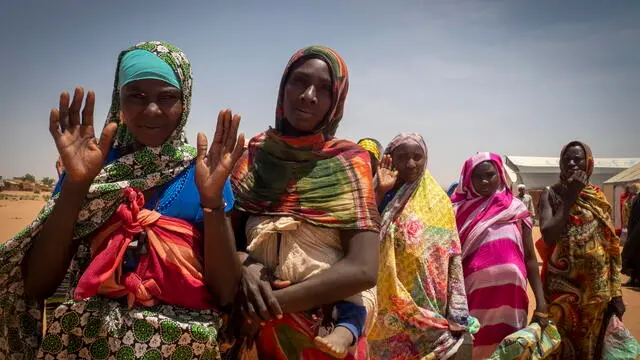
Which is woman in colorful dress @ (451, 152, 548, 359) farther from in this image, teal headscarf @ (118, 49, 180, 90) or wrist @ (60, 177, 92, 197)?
wrist @ (60, 177, 92, 197)

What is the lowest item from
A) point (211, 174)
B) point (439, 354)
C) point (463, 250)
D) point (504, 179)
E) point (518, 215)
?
point (439, 354)

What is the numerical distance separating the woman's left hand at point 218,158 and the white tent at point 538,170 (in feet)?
106

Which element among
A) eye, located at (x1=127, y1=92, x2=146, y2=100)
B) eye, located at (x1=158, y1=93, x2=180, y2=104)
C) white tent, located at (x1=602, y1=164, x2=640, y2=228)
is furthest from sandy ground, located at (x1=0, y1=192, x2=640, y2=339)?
eye, located at (x1=127, y1=92, x2=146, y2=100)

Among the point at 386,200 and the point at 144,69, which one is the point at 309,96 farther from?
the point at 386,200

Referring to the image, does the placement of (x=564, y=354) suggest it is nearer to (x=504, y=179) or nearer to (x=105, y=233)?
(x=504, y=179)

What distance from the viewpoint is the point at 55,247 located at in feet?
6.26

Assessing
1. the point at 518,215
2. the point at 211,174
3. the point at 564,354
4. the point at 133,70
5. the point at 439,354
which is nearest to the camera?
the point at 211,174

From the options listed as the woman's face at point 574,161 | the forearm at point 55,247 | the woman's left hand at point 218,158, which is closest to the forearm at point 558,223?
the woman's face at point 574,161

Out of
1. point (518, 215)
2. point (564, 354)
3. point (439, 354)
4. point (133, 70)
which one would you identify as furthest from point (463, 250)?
point (133, 70)

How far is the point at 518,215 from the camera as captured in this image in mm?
4879

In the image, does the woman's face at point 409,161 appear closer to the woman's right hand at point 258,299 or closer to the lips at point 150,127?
the woman's right hand at point 258,299

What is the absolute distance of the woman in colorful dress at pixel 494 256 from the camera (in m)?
4.66

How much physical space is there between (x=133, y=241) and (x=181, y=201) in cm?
25

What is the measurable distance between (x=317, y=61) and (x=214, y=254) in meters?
1.01
